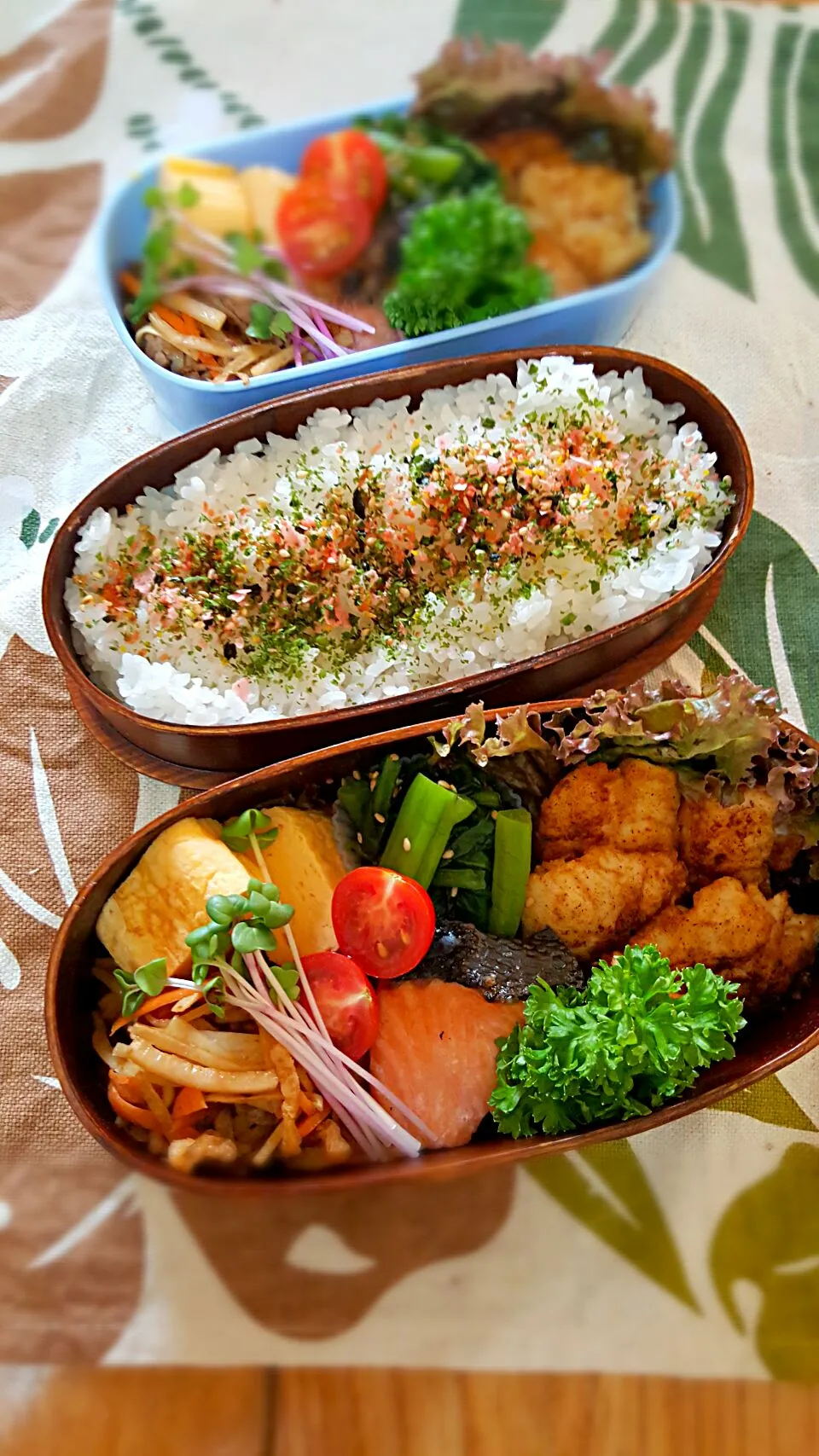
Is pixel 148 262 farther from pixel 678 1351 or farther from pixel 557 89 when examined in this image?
pixel 678 1351

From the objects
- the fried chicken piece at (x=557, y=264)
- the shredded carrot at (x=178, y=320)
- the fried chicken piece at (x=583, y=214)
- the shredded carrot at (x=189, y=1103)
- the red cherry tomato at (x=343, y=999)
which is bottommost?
the shredded carrot at (x=189, y=1103)

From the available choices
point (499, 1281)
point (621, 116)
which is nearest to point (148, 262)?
point (621, 116)

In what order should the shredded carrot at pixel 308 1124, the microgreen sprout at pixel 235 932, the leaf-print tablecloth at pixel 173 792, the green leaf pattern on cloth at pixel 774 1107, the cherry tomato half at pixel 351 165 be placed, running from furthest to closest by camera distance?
the cherry tomato half at pixel 351 165 → the green leaf pattern on cloth at pixel 774 1107 → the leaf-print tablecloth at pixel 173 792 → the shredded carrot at pixel 308 1124 → the microgreen sprout at pixel 235 932

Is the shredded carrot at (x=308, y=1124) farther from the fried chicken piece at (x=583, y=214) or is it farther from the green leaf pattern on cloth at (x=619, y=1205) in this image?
the fried chicken piece at (x=583, y=214)

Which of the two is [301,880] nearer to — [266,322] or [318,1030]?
[318,1030]

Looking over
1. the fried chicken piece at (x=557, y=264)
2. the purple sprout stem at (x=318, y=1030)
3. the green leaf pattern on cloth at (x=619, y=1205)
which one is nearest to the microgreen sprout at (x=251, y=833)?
the purple sprout stem at (x=318, y=1030)
